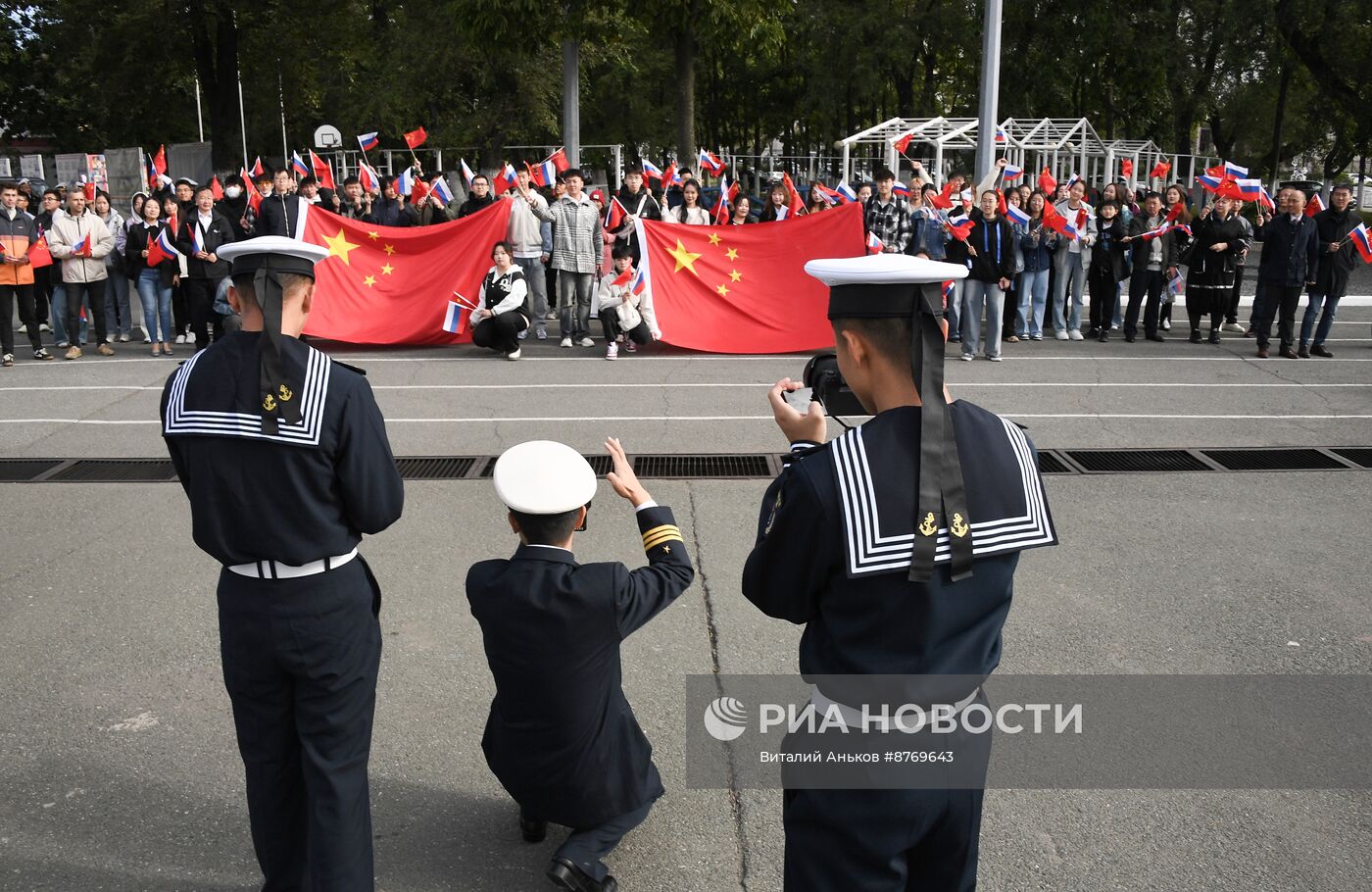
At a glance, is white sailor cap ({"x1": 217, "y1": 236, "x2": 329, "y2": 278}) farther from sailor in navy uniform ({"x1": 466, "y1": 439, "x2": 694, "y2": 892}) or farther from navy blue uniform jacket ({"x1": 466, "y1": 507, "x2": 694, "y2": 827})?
navy blue uniform jacket ({"x1": 466, "y1": 507, "x2": 694, "y2": 827})

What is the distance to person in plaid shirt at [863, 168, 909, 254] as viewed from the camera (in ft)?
46.3

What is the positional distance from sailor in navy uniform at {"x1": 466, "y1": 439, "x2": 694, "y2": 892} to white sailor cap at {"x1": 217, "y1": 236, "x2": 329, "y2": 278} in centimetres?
78

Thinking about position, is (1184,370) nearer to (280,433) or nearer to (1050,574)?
(1050,574)

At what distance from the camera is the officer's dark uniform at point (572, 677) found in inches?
143

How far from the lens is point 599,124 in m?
44.3

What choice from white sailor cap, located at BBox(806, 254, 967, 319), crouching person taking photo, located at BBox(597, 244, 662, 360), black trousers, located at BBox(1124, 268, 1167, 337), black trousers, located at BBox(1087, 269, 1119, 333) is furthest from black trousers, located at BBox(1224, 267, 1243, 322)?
white sailor cap, located at BBox(806, 254, 967, 319)

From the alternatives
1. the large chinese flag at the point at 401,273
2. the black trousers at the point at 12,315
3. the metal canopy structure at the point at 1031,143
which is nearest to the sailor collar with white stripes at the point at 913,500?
the large chinese flag at the point at 401,273

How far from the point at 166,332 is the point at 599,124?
31683 millimetres

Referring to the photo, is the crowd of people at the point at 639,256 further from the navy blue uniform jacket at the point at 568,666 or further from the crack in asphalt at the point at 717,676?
the navy blue uniform jacket at the point at 568,666

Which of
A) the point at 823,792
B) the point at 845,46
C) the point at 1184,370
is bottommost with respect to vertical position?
the point at 1184,370

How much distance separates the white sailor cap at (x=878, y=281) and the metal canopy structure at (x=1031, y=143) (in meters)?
24.0

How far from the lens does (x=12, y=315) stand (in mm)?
13383

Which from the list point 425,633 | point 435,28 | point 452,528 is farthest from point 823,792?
point 435,28

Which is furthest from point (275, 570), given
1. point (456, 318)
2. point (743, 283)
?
point (743, 283)
